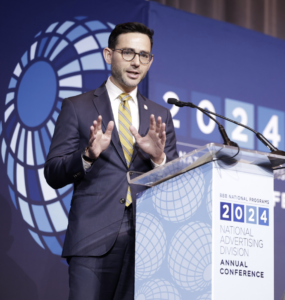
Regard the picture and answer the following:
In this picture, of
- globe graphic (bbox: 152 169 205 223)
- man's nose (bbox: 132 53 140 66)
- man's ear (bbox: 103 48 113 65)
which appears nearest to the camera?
globe graphic (bbox: 152 169 205 223)

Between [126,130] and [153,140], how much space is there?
245mm

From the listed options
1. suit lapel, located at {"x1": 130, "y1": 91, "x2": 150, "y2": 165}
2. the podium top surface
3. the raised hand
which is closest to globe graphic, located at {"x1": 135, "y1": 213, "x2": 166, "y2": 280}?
the podium top surface

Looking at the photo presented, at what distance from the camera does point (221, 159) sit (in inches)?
56.9

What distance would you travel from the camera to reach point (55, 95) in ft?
10.6

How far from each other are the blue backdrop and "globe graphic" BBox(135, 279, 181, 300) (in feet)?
4.09

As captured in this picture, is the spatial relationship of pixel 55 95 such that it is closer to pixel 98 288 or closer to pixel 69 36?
pixel 69 36

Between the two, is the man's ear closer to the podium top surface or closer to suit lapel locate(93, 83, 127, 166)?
suit lapel locate(93, 83, 127, 166)

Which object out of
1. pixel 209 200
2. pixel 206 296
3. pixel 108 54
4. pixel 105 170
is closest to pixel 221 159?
pixel 209 200

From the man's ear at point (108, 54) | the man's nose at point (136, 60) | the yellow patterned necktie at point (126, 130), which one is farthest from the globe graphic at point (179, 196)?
the man's ear at point (108, 54)

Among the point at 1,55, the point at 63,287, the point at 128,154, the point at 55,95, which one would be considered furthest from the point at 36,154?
the point at 128,154

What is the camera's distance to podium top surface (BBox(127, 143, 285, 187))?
142cm

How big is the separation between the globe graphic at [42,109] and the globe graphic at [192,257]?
5.54 ft

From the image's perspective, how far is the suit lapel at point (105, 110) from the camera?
80.2 inches

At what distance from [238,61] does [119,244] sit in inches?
103
